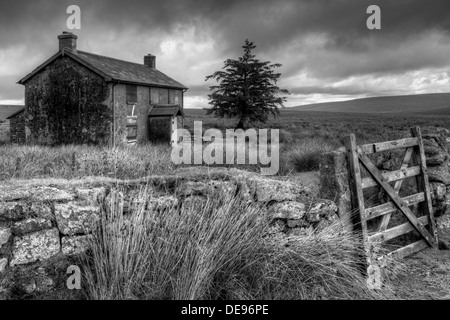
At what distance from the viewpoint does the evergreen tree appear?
1335 inches

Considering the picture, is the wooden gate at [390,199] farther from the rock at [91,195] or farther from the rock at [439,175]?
the rock at [91,195]

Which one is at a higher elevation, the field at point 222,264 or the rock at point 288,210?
the rock at point 288,210

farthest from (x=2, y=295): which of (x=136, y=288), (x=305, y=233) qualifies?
(x=305, y=233)

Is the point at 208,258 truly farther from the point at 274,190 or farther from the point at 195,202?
the point at 274,190

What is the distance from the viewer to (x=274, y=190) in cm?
446

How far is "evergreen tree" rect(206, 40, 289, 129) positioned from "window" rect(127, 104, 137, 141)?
13.5m

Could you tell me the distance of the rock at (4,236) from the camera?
10.1 ft

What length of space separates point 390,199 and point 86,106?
1763cm

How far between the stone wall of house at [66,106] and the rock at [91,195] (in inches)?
672

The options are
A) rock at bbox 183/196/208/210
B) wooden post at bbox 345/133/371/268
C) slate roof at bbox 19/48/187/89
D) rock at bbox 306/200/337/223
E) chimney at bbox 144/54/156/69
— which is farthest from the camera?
chimney at bbox 144/54/156/69

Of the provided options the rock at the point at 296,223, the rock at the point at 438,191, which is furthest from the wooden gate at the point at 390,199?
the rock at the point at 296,223

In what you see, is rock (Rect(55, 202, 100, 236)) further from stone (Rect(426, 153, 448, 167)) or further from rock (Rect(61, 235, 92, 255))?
stone (Rect(426, 153, 448, 167))

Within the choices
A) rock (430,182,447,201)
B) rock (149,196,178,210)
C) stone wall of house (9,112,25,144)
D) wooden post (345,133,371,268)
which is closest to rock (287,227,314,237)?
wooden post (345,133,371,268)

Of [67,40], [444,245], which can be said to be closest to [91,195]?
[444,245]
